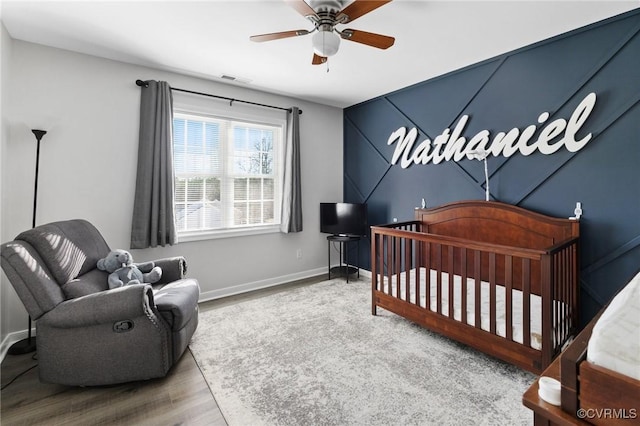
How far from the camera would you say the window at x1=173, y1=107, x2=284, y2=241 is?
321 cm

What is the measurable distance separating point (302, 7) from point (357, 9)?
0.31 meters

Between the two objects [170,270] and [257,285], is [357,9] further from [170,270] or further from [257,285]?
[257,285]

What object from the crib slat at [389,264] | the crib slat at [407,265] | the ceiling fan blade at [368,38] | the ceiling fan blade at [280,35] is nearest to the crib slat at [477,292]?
the crib slat at [407,265]

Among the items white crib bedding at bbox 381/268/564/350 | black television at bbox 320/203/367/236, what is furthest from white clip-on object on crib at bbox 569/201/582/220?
black television at bbox 320/203/367/236

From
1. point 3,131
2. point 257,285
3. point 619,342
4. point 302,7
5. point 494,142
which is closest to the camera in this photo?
point 619,342

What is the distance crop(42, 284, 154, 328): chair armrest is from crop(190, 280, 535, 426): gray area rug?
25.2 inches

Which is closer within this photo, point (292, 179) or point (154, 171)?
point (154, 171)

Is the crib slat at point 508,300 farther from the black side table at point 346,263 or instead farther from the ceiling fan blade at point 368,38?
the black side table at point 346,263

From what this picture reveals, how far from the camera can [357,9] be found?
5.51 feet

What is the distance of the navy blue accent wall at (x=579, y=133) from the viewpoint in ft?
6.89

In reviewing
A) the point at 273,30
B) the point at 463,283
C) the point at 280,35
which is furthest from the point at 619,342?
the point at 273,30

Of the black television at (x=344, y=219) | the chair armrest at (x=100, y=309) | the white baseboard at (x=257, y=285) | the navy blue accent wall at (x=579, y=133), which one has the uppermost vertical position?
the navy blue accent wall at (x=579, y=133)

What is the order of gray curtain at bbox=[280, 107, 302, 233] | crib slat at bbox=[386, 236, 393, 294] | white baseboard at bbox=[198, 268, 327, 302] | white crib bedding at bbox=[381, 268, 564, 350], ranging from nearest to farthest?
white crib bedding at bbox=[381, 268, 564, 350] → crib slat at bbox=[386, 236, 393, 294] → white baseboard at bbox=[198, 268, 327, 302] → gray curtain at bbox=[280, 107, 302, 233]

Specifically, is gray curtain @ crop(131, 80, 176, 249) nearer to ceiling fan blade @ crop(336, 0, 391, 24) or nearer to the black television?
the black television
